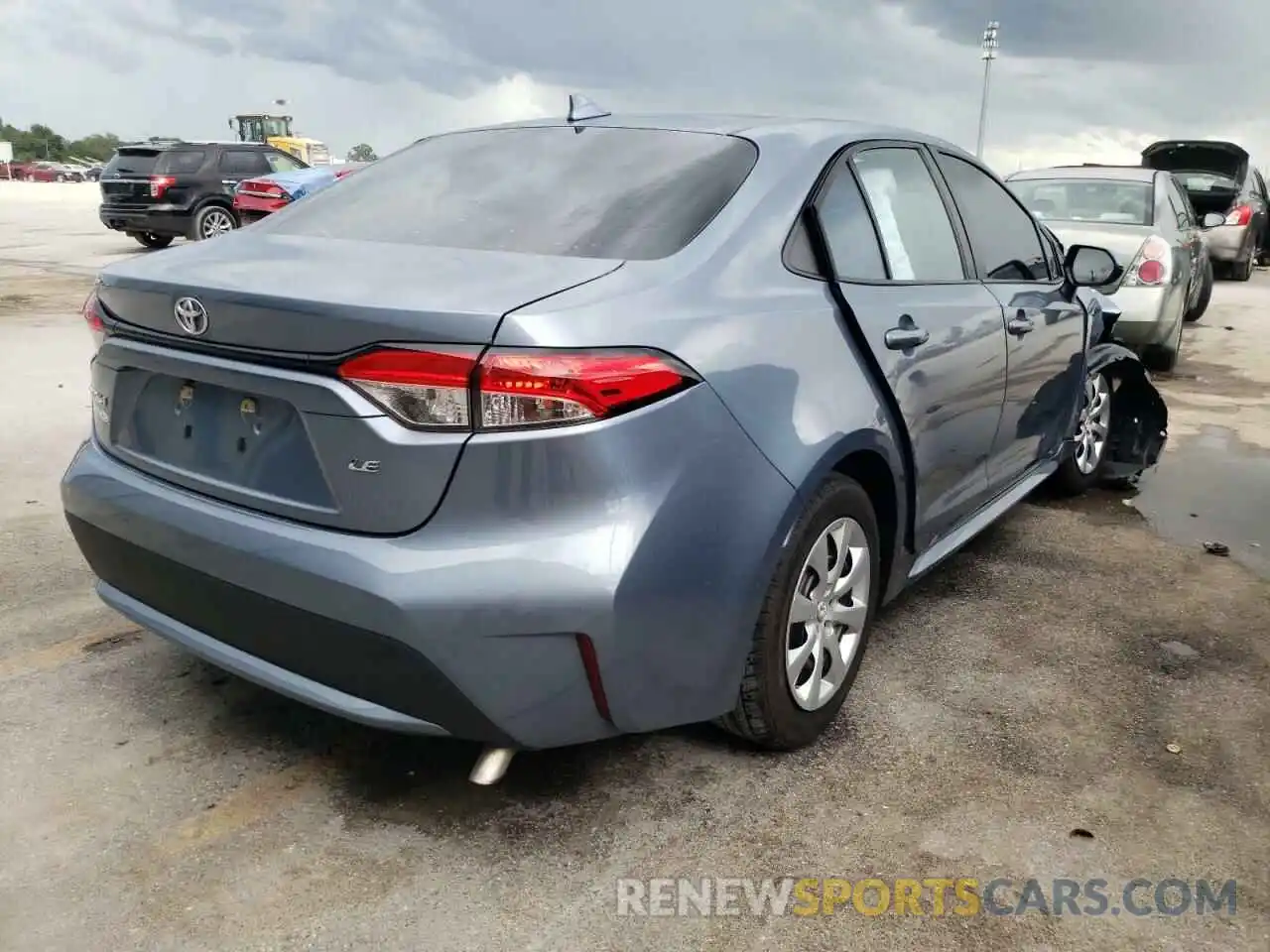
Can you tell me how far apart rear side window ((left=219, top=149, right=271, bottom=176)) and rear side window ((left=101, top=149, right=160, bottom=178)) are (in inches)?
37.4

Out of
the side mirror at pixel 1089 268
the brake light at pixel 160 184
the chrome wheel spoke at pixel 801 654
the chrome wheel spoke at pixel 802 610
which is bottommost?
the chrome wheel spoke at pixel 801 654

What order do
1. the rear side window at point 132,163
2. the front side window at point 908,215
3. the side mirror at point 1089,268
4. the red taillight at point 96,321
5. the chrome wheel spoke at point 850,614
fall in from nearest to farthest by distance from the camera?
the red taillight at point 96,321, the chrome wheel spoke at point 850,614, the front side window at point 908,215, the side mirror at point 1089,268, the rear side window at point 132,163

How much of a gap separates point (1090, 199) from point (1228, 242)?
7.84 meters

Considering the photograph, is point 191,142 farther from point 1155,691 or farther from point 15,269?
point 1155,691

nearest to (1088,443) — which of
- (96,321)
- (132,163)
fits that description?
(96,321)

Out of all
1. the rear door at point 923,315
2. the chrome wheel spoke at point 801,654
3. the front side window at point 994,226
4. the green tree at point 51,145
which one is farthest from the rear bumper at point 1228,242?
the green tree at point 51,145

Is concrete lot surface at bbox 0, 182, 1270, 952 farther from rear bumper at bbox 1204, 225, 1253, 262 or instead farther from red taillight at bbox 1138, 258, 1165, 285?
rear bumper at bbox 1204, 225, 1253, 262

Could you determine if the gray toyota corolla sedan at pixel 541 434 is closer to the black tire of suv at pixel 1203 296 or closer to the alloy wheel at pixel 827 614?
the alloy wheel at pixel 827 614

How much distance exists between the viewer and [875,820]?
8.04 ft

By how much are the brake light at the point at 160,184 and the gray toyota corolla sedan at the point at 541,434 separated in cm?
1413

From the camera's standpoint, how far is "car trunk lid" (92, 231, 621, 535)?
1980 millimetres

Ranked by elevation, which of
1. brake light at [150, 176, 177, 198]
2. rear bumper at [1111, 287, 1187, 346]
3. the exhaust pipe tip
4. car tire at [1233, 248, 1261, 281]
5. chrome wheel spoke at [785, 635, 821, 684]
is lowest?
the exhaust pipe tip

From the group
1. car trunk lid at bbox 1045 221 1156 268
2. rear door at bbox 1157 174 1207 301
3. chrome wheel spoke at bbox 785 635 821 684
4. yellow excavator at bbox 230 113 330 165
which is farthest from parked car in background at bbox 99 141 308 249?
yellow excavator at bbox 230 113 330 165

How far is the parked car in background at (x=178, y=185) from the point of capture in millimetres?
15578
